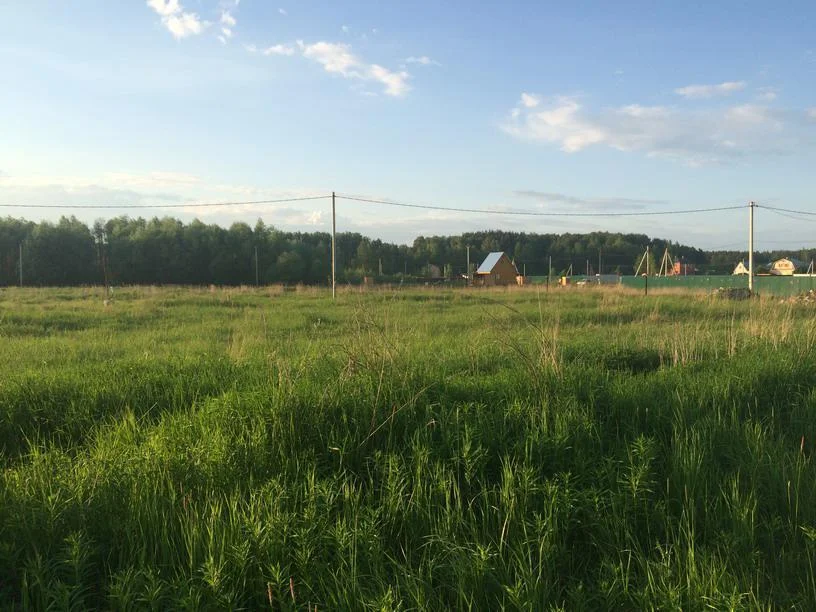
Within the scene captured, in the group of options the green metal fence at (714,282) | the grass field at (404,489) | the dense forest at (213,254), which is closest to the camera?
the grass field at (404,489)

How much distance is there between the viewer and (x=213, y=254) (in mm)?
65688

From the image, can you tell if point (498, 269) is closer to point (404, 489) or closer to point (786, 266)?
point (404, 489)

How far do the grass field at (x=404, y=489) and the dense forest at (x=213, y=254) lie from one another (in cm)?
3611

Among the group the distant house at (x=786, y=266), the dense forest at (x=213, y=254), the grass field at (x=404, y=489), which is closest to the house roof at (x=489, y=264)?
the dense forest at (x=213, y=254)

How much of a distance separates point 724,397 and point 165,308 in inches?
672

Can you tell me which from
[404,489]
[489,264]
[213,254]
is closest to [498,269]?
[489,264]

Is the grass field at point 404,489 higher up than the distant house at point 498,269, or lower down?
lower down

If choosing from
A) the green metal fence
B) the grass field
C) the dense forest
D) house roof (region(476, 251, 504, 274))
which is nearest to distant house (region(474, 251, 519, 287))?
house roof (region(476, 251, 504, 274))

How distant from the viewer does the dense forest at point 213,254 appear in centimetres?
5747

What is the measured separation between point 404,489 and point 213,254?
6746 centimetres

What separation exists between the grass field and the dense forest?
36110mm

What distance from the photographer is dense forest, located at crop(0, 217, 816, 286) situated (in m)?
57.5

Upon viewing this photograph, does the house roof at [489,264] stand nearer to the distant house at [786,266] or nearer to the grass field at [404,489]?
the grass field at [404,489]

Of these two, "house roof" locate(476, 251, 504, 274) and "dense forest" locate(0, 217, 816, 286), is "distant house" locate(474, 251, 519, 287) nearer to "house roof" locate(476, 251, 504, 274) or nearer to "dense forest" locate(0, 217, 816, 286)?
"house roof" locate(476, 251, 504, 274)
